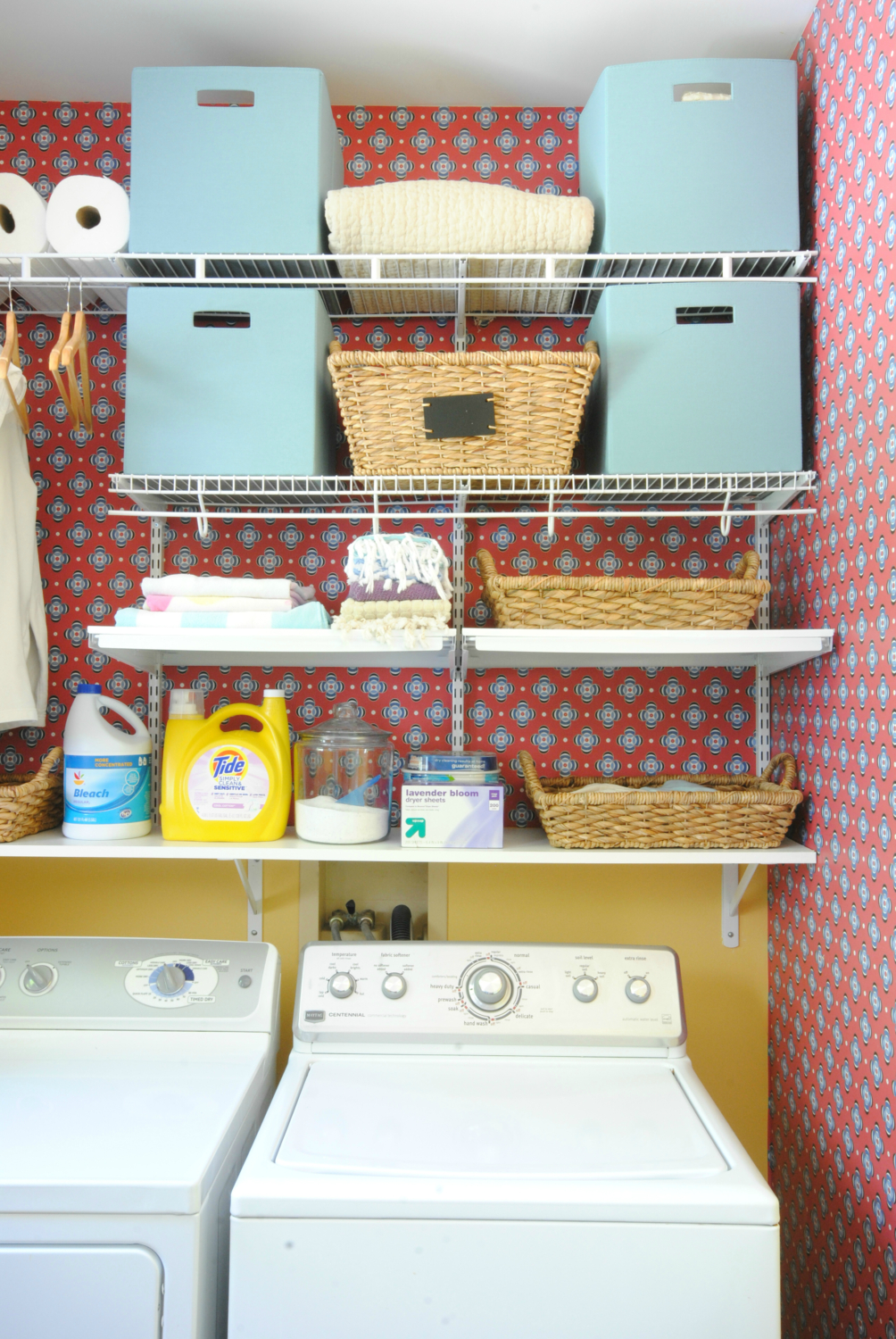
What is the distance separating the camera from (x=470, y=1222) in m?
1.16

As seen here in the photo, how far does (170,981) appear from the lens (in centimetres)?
165

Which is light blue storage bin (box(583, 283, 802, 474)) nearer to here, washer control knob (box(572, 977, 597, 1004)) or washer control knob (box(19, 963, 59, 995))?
washer control knob (box(572, 977, 597, 1004))

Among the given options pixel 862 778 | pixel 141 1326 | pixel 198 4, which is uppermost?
pixel 198 4

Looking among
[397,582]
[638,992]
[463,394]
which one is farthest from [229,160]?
[638,992]

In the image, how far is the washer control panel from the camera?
5.41 ft

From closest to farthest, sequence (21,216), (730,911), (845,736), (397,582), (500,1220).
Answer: (500,1220)
(845,736)
(397,582)
(21,216)
(730,911)

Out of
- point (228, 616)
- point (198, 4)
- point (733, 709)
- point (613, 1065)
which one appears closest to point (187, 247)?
point (198, 4)

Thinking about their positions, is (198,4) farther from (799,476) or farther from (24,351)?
(799,476)

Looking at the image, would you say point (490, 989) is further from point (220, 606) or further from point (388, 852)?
point (220, 606)

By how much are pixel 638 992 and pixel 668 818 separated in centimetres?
31

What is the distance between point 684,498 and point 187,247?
110 centimetres

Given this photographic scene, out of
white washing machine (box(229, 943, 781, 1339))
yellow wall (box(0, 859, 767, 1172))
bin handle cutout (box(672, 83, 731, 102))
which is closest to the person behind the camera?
white washing machine (box(229, 943, 781, 1339))

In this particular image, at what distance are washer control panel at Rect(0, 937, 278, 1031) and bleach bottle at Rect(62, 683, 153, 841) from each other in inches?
8.4

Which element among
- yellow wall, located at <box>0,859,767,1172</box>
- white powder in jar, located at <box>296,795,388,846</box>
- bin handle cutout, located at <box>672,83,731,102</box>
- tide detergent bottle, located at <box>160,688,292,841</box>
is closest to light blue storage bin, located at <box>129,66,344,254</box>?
bin handle cutout, located at <box>672,83,731,102</box>
